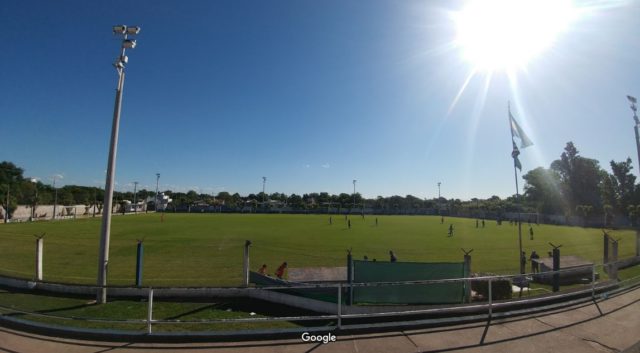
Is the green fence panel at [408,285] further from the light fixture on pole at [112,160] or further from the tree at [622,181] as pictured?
the tree at [622,181]

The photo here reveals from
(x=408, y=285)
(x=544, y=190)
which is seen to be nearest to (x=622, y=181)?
(x=544, y=190)

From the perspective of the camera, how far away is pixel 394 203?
146000mm

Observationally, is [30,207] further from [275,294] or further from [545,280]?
[545,280]

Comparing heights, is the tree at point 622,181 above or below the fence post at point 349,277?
above

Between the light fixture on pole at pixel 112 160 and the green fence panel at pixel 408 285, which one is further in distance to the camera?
the light fixture on pole at pixel 112 160

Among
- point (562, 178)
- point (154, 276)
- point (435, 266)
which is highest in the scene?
point (562, 178)

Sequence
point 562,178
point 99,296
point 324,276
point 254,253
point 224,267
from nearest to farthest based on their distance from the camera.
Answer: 1. point 99,296
2. point 324,276
3. point 224,267
4. point 254,253
5. point 562,178

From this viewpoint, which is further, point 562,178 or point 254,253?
point 562,178

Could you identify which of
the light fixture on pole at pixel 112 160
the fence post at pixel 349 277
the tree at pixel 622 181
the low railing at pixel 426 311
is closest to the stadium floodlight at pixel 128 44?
the light fixture on pole at pixel 112 160

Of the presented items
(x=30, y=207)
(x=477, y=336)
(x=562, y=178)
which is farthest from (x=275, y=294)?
(x=562, y=178)

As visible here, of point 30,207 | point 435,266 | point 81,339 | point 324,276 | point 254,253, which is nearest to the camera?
point 81,339

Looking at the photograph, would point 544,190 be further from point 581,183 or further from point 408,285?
point 408,285

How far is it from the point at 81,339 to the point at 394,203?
474 feet

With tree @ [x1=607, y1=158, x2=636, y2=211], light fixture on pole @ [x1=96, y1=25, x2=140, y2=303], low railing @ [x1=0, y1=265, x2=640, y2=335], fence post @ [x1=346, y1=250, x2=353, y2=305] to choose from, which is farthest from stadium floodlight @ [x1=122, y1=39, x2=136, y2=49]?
tree @ [x1=607, y1=158, x2=636, y2=211]
